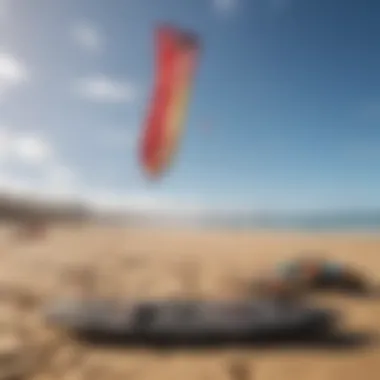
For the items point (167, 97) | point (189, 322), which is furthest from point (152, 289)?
point (167, 97)

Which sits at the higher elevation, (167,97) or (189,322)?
(167,97)

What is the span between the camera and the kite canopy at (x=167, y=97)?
279 inches

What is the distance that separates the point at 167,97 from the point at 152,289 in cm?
242

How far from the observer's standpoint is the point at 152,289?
24.2 ft

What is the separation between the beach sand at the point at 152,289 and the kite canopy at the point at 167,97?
5.49 feet

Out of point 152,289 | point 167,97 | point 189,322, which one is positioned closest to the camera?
point 189,322

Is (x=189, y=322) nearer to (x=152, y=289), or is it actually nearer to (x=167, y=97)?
(x=152, y=289)

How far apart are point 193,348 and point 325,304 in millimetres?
2302

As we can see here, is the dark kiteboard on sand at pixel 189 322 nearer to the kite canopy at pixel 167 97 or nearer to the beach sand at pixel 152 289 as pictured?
the beach sand at pixel 152 289

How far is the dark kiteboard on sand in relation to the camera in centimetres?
561

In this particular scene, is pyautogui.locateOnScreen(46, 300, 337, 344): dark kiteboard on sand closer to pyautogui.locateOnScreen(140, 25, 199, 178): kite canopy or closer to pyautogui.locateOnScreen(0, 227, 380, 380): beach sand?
pyautogui.locateOnScreen(0, 227, 380, 380): beach sand

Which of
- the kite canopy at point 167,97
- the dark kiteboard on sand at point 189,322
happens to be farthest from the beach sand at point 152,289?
the kite canopy at point 167,97

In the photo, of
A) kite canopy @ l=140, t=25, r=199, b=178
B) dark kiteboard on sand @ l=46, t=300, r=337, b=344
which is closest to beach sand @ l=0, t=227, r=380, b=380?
dark kiteboard on sand @ l=46, t=300, r=337, b=344

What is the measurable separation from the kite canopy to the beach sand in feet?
5.49
